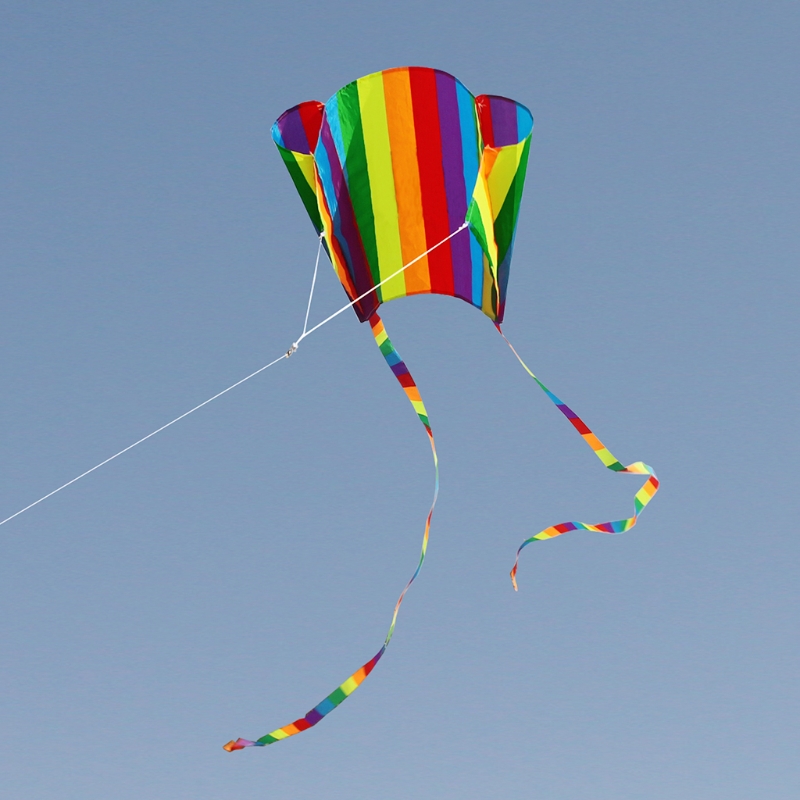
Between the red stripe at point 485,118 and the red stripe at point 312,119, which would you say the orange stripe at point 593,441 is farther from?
the red stripe at point 312,119

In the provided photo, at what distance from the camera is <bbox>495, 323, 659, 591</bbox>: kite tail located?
988cm

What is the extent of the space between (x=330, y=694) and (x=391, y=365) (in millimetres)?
2897

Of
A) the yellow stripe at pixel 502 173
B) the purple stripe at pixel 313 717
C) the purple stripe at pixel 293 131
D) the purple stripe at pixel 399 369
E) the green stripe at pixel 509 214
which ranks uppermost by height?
the purple stripe at pixel 293 131

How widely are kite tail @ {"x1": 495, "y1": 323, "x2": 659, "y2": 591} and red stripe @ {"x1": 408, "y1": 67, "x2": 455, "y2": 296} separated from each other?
3.84 ft

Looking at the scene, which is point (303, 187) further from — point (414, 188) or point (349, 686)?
point (349, 686)

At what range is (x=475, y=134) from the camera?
10.6 metres

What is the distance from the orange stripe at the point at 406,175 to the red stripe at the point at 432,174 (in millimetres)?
41

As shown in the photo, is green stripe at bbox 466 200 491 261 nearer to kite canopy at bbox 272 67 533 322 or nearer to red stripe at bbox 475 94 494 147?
kite canopy at bbox 272 67 533 322

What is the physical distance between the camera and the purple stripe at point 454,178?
413 inches

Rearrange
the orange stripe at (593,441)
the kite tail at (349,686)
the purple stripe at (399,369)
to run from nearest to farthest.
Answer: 1. the kite tail at (349,686)
2. the orange stripe at (593,441)
3. the purple stripe at (399,369)

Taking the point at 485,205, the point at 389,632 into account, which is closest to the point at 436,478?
the point at 389,632

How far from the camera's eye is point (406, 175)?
10836 mm

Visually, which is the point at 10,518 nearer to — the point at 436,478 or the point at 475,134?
the point at 436,478

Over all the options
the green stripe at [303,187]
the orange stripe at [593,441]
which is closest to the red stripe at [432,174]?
the green stripe at [303,187]
